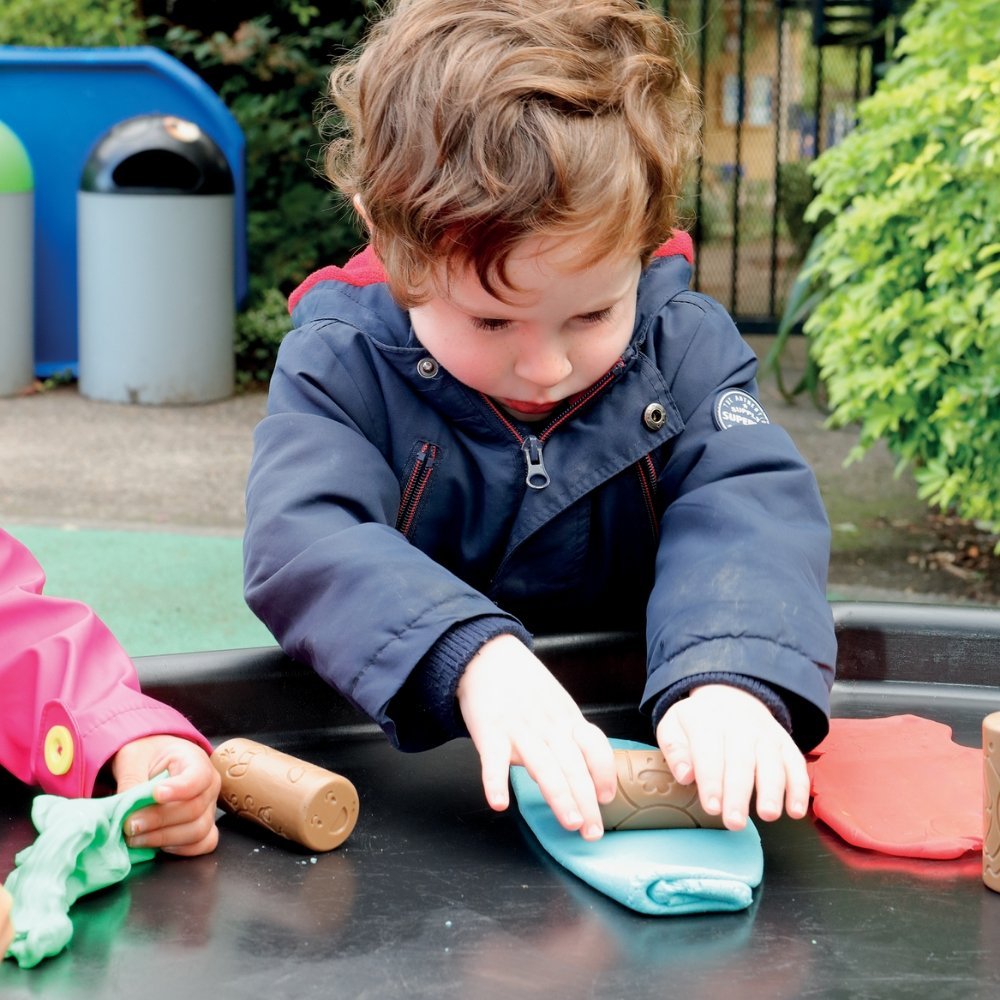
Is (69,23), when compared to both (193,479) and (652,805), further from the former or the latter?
(652,805)

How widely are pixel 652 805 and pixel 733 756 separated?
7 cm

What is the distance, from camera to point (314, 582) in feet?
3.92

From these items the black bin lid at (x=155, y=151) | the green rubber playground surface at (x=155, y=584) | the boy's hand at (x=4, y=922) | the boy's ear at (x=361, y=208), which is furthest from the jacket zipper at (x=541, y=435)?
the black bin lid at (x=155, y=151)

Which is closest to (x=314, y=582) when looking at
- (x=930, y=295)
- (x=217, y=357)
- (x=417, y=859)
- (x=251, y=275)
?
(x=417, y=859)

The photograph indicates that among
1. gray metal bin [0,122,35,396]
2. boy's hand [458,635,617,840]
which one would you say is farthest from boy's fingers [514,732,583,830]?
gray metal bin [0,122,35,396]

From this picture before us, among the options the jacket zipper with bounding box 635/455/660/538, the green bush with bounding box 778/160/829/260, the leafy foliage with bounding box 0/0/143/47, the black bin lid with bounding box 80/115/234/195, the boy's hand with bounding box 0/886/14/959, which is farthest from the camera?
the green bush with bounding box 778/160/829/260

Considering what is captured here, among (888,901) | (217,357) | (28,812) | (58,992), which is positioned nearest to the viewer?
(58,992)

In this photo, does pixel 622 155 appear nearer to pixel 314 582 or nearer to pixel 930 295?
pixel 314 582

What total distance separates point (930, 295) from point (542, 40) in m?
1.93

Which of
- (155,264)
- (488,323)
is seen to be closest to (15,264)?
(155,264)

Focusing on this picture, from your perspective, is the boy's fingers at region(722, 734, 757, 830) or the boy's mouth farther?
the boy's mouth

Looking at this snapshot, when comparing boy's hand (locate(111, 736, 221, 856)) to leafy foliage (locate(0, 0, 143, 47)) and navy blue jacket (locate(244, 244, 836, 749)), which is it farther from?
leafy foliage (locate(0, 0, 143, 47))

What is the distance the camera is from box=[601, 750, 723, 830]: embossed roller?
106 centimetres

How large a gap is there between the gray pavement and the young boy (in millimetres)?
1821
